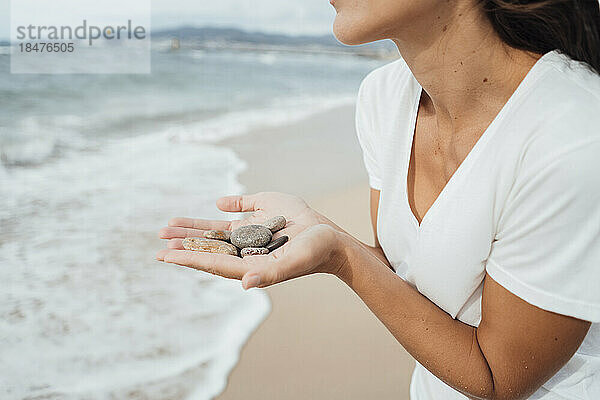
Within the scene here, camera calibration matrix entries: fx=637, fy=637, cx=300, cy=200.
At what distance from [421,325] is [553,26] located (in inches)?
20.4

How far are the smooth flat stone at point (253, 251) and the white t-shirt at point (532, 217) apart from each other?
0.82 ft

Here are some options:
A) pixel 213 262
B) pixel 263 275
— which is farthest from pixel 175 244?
pixel 263 275

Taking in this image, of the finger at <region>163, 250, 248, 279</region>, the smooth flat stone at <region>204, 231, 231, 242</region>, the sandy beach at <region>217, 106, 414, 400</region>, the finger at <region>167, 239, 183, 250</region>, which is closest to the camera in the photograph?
the finger at <region>163, 250, 248, 279</region>

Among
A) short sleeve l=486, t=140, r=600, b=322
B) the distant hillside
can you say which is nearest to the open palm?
short sleeve l=486, t=140, r=600, b=322

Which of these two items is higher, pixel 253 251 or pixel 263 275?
pixel 263 275

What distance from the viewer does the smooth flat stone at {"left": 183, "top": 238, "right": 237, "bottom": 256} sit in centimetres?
115

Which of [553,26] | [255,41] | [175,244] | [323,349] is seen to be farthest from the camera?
[255,41]

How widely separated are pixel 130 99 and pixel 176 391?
5.09 meters

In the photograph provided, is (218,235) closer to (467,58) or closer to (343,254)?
(343,254)

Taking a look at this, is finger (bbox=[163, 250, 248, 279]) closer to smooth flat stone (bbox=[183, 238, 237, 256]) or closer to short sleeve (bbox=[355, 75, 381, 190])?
smooth flat stone (bbox=[183, 238, 237, 256])

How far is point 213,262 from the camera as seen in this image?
980 mm

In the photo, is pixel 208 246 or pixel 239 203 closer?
pixel 208 246

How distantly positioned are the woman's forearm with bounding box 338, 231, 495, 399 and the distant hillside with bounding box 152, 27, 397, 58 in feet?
31.7

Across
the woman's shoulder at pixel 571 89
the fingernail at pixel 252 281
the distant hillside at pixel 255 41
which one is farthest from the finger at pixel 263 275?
the distant hillside at pixel 255 41
